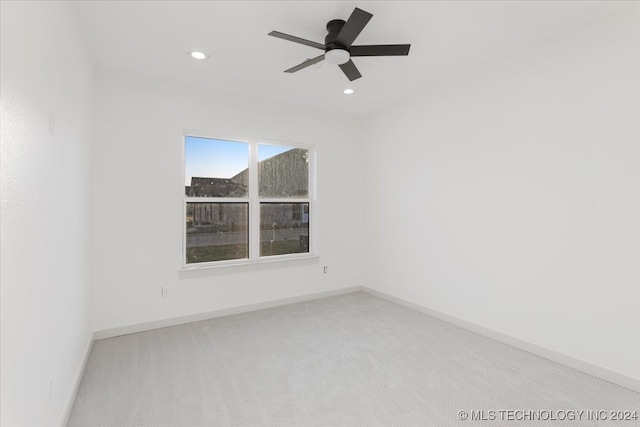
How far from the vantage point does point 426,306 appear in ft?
13.4

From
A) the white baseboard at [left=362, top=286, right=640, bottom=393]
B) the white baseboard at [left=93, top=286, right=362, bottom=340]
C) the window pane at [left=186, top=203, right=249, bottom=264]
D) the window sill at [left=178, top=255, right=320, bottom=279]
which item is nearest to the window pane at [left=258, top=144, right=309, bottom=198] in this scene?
the window pane at [left=186, top=203, right=249, bottom=264]

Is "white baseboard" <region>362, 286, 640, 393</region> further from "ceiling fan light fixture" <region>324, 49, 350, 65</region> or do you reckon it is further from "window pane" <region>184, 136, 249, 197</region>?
"ceiling fan light fixture" <region>324, 49, 350, 65</region>

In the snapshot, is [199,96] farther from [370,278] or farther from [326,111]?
[370,278]

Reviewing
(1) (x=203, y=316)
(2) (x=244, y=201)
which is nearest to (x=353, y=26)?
(2) (x=244, y=201)

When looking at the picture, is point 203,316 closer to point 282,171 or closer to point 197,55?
point 282,171

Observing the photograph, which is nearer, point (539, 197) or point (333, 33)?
point (333, 33)

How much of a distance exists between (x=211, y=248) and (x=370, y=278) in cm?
234

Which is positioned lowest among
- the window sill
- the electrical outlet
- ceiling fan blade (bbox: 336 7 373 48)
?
the window sill

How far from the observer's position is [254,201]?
4.34 meters

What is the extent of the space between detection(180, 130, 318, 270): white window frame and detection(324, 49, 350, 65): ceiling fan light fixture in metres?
1.90

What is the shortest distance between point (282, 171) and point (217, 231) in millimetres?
1209

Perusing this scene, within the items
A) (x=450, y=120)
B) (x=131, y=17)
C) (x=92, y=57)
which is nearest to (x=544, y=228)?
(x=450, y=120)

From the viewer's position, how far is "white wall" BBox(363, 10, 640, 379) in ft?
8.14

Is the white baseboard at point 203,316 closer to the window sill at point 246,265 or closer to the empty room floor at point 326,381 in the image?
the empty room floor at point 326,381
